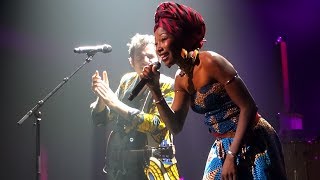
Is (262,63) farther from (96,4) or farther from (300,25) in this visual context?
(96,4)

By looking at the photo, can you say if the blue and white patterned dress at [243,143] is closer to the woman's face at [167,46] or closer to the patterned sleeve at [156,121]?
the woman's face at [167,46]

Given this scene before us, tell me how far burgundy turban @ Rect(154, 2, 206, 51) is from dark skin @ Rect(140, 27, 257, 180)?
0.03m

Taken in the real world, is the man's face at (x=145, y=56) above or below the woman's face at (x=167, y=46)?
above

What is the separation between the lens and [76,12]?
5027 millimetres

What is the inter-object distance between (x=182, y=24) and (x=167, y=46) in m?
0.12

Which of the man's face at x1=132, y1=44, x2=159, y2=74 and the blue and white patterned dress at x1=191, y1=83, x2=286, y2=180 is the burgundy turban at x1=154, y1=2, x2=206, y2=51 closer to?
the blue and white patterned dress at x1=191, y1=83, x2=286, y2=180

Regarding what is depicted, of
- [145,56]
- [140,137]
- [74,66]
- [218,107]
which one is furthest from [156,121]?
[74,66]

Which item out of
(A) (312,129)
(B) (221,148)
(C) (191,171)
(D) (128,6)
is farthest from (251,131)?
(A) (312,129)

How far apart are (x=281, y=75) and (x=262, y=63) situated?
0.97 ft

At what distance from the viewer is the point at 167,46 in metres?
2.14

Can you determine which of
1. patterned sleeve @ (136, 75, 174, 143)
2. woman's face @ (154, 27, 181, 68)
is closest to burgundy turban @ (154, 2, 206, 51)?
woman's face @ (154, 27, 181, 68)

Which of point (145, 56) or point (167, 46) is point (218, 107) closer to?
point (167, 46)

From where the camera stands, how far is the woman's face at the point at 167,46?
2141 millimetres

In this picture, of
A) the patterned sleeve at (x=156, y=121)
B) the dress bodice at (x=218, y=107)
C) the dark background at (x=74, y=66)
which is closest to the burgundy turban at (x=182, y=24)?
the dress bodice at (x=218, y=107)
